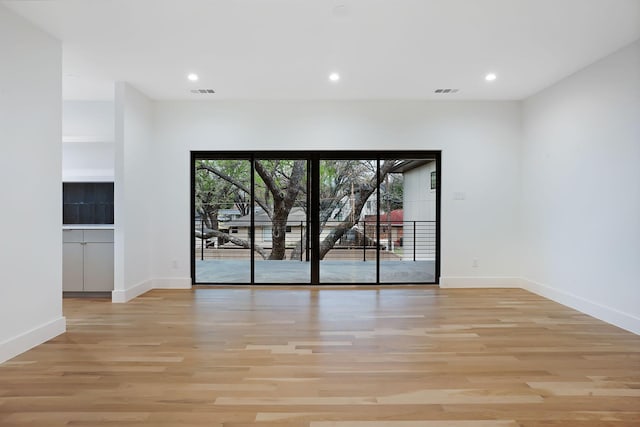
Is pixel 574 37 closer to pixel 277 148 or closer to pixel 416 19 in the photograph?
pixel 416 19

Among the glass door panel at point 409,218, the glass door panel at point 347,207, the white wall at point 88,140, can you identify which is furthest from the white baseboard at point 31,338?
the glass door panel at point 409,218

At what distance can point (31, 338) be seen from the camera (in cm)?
302

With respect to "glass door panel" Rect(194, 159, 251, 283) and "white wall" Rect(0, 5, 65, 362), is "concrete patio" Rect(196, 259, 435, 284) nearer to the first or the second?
"glass door panel" Rect(194, 159, 251, 283)

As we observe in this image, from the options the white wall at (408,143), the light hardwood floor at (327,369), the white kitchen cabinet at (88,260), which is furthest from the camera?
the white wall at (408,143)

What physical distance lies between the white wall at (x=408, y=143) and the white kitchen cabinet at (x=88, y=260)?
0.79 metres

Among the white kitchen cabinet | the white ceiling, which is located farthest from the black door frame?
the white kitchen cabinet

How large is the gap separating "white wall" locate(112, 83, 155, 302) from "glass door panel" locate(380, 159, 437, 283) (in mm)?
3409

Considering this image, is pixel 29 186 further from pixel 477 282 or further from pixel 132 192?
pixel 477 282

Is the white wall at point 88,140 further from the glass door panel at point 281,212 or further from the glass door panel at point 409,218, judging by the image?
the glass door panel at point 409,218

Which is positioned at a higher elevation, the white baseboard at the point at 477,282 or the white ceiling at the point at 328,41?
the white ceiling at the point at 328,41

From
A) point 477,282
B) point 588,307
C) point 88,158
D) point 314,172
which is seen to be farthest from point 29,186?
point 588,307

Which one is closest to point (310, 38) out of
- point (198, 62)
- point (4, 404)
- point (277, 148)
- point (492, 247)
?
point (198, 62)

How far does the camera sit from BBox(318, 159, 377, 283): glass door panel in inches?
217

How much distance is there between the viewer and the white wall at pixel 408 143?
17.6 ft
